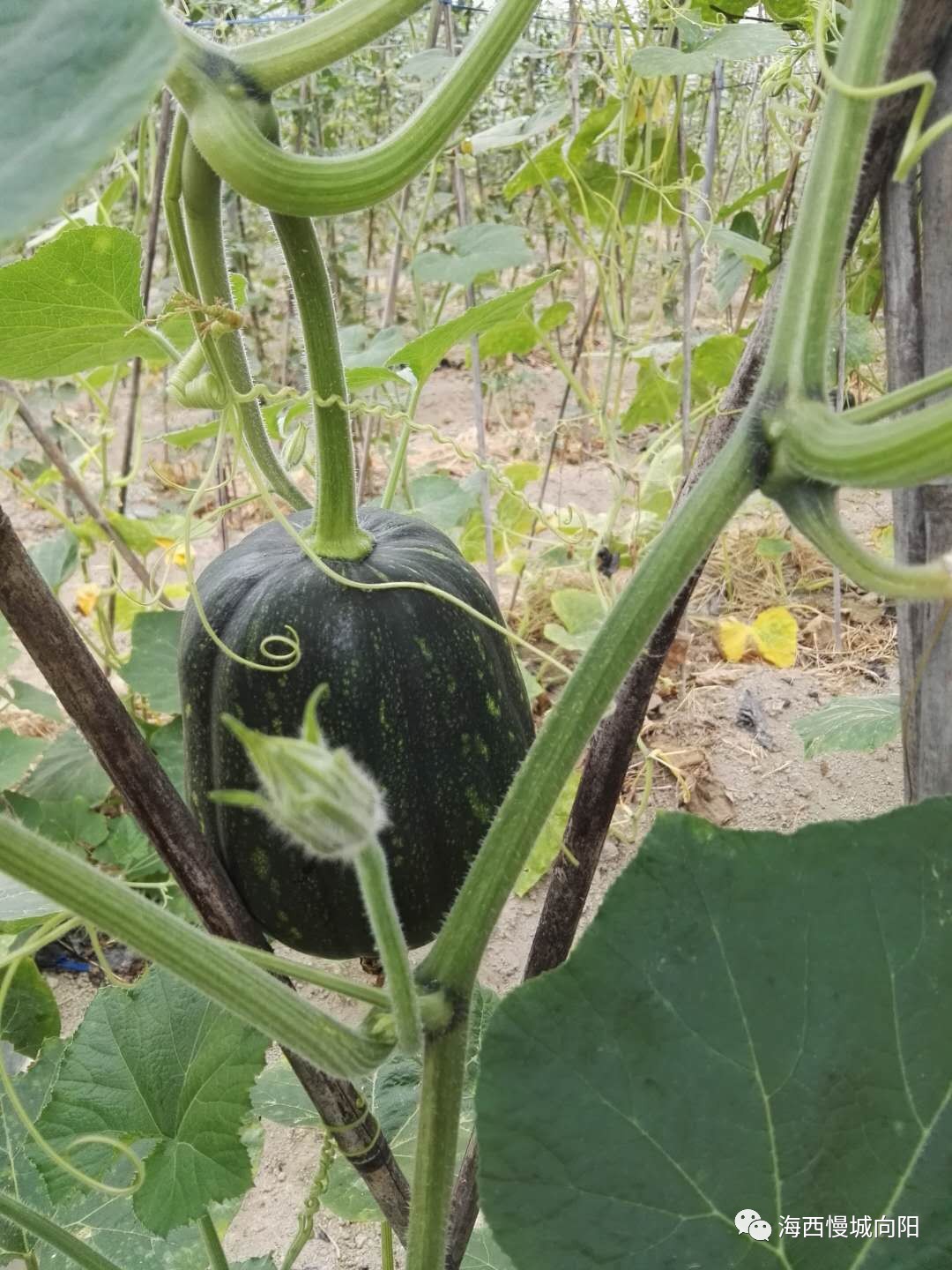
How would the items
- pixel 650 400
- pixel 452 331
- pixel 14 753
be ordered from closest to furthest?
1. pixel 452 331
2. pixel 14 753
3. pixel 650 400

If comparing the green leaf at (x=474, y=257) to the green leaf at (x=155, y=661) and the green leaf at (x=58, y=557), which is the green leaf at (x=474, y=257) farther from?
the green leaf at (x=58, y=557)

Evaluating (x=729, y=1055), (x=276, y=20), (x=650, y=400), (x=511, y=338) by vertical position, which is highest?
(x=276, y=20)

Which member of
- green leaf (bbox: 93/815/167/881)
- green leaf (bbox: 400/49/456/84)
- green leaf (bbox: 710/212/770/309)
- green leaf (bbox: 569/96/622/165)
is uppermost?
green leaf (bbox: 400/49/456/84)

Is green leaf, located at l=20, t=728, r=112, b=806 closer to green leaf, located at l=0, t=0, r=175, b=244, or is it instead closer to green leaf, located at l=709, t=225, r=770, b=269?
green leaf, located at l=709, t=225, r=770, b=269

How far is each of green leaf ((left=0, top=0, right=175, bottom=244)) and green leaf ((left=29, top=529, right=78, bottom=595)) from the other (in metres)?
1.38

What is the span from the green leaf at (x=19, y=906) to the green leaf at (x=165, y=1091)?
0.28 ft

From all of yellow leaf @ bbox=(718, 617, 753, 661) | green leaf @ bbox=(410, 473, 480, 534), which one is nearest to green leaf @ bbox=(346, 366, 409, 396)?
green leaf @ bbox=(410, 473, 480, 534)

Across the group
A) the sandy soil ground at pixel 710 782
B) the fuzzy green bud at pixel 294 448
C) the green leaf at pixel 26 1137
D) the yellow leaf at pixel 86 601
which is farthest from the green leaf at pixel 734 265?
the green leaf at pixel 26 1137

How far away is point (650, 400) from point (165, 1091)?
1864 mm

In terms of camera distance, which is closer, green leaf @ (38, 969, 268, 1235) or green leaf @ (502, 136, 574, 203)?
green leaf @ (38, 969, 268, 1235)

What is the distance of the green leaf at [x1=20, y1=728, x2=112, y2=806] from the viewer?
1775 millimetres

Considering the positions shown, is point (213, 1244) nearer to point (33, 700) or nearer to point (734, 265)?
point (33, 700)

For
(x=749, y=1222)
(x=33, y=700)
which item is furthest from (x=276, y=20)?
(x=749, y=1222)

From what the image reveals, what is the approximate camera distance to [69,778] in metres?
1.79
